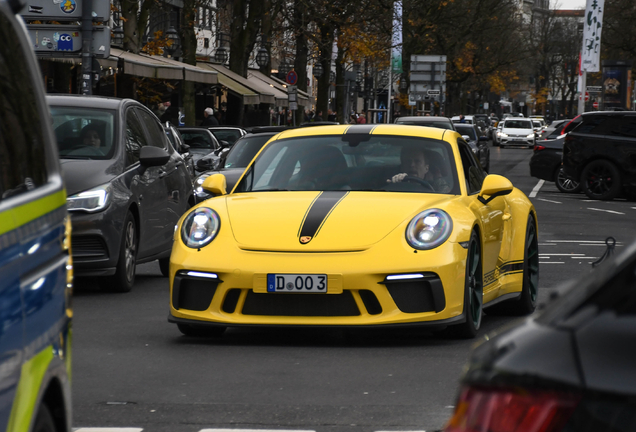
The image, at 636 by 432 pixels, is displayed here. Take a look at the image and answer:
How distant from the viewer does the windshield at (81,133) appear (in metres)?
A: 10.5

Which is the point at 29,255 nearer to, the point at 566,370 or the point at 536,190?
the point at 566,370

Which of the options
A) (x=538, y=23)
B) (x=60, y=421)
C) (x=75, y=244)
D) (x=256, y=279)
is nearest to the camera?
(x=60, y=421)

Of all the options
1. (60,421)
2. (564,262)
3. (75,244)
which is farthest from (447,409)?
(564,262)

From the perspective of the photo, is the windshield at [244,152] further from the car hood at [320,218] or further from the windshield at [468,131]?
the windshield at [468,131]

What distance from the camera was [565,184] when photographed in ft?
91.3

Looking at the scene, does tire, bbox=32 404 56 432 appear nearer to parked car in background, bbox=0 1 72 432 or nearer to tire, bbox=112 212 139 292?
parked car in background, bbox=0 1 72 432

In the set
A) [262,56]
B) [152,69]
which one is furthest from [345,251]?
[262,56]

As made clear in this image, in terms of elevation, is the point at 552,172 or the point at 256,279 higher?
the point at 256,279

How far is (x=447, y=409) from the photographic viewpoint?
18.7 ft

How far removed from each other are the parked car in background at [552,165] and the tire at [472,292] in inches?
797

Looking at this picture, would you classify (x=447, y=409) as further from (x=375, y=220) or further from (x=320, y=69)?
(x=320, y=69)

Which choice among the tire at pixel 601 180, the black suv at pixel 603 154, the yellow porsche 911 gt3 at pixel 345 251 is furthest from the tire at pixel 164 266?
the tire at pixel 601 180

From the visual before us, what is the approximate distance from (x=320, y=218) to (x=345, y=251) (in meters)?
0.33

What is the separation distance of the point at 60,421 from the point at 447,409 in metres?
2.53
